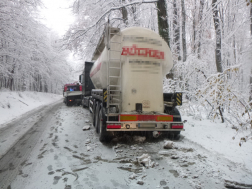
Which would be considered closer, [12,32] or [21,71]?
[12,32]

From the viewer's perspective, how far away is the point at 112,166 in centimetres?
334

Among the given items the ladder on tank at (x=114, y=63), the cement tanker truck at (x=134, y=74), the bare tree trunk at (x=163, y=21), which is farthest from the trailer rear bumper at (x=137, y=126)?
Result: the bare tree trunk at (x=163, y=21)

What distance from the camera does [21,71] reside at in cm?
1838

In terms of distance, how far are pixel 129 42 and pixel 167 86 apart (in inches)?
141

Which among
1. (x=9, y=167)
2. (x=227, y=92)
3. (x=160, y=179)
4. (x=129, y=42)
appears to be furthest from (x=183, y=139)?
(x=9, y=167)

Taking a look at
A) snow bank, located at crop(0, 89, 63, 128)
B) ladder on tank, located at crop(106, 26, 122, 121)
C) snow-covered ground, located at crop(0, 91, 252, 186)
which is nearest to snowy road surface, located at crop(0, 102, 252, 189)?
snow-covered ground, located at crop(0, 91, 252, 186)

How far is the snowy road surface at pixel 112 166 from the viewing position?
8.90 feet

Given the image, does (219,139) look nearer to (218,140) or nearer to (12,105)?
(218,140)

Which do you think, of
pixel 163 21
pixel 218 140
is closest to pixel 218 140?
pixel 218 140

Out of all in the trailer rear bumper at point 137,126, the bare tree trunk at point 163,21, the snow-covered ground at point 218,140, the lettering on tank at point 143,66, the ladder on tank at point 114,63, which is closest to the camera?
the snow-covered ground at point 218,140

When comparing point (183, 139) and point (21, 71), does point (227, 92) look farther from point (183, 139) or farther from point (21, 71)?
point (21, 71)

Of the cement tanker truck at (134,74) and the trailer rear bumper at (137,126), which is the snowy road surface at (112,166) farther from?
the cement tanker truck at (134,74)

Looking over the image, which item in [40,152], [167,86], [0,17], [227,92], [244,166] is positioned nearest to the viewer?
[244,166]

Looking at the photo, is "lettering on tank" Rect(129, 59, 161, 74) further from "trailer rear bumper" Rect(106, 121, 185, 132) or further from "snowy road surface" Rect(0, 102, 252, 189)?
"snowy road surface" Rect(0, 102, 252, 189)
